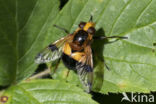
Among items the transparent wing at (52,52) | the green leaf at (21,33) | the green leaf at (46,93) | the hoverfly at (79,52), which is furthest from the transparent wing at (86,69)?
the green leaf at (21,33)

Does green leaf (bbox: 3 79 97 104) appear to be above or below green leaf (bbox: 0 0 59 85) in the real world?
below

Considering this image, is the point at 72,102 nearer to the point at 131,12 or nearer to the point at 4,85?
the point at 4,85

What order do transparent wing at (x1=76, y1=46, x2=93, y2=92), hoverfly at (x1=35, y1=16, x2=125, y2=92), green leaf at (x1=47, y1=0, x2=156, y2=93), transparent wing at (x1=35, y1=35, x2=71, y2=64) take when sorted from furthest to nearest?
transparent wing at (x1=35, y1=35, x2=71, y2=64), hoverfly at (x1=35, y1=16, x2=125, y2=92), transparent wing at (x1=76, y1=46, x2=93, y2=92), green leaf at (x1=47, y1=0, x2=156, y2=93)

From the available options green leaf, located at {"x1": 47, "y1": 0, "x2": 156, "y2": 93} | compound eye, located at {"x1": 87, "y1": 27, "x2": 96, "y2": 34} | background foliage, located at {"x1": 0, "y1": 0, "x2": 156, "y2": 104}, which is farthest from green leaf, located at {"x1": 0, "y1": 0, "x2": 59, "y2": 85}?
compound eye, located at {"x1": 87, "y1": 27, "x2": 96, "y2": 34}

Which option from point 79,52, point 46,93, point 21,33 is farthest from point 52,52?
point 46,93

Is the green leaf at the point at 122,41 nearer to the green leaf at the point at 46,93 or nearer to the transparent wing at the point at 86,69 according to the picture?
the transparent wing at the point at 86,69

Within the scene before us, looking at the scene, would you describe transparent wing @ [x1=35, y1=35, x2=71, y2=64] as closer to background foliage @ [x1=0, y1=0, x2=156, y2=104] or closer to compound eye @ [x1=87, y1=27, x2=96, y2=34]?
background foliage @ [x1=0, y1=0, x2=156, y2=104]

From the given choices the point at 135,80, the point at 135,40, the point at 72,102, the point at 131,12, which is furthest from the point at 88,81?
the point at 131,12
